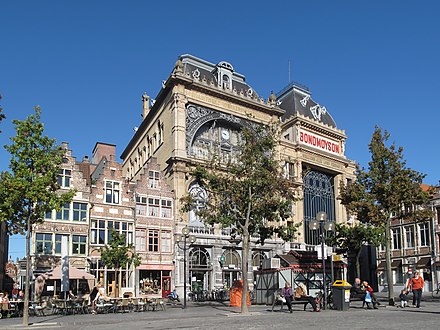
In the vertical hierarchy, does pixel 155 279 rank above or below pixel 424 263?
below

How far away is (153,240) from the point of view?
45062 millimetres

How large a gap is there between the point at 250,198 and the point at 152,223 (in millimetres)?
19739

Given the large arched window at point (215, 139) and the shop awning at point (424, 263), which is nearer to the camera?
the large arched window at point (215, 139)

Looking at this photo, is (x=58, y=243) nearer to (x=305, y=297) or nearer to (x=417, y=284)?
(x=305, y=297)

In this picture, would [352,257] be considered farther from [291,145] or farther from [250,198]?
[250,198]

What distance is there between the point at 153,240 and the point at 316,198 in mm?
23335

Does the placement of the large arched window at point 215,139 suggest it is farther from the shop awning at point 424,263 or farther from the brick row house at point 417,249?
the shop awning at point 424,263

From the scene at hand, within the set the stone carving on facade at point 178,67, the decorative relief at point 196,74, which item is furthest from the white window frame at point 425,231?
the stone carving on facade at point 178,67

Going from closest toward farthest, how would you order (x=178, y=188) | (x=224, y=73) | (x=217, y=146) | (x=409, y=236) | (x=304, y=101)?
(x=178, y=188) < (x=217, y=146) < (x=224, y=73) < (x=409, y=236) < (x=304, y=101)

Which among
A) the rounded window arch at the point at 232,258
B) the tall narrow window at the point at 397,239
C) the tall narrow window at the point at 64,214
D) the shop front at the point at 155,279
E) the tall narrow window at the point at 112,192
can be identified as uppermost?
the tall narrow window at the point at 112,192

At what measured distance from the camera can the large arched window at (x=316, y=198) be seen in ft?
193

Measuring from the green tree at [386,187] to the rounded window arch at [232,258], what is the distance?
18.9 metres

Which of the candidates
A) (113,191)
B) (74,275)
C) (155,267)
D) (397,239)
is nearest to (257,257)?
(155,267)

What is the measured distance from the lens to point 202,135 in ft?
168
